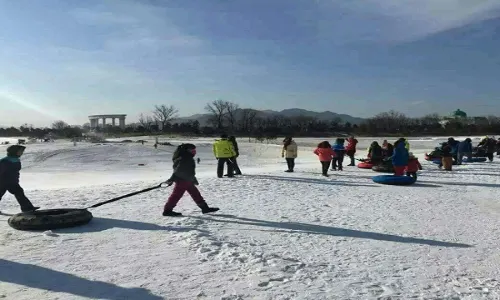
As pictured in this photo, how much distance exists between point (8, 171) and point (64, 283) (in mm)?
5253

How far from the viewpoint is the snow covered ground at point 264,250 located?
17.7ft

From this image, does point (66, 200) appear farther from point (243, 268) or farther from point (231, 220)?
point (243, 268)

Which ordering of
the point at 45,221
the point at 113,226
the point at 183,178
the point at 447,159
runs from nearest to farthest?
the point at 45,221 < the point at 113,226 < the point at 183,178 < the point at 447,159

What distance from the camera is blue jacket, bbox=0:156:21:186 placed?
9.68 m

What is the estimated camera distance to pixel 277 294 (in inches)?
204

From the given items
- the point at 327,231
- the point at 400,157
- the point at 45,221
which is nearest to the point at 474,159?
the point at 400,157

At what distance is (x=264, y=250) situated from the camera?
698 cm

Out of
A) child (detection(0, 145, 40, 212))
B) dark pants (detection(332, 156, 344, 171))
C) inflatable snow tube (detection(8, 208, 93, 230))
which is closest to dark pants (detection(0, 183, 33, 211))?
child (detection(0, 145, 40, 212))

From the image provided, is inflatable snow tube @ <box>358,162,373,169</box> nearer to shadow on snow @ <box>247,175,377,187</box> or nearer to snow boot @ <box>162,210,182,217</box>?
shadow on snow @ <box>247,175,377,187</box>

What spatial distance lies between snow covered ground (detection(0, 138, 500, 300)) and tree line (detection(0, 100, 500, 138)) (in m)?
76.1

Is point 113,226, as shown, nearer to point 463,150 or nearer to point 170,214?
point 170,214

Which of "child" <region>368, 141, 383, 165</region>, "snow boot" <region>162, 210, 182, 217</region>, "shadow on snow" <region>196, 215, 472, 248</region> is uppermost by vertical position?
"child" <region>368, 141, 383, 165</region>

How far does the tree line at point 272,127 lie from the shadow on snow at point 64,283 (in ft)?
267

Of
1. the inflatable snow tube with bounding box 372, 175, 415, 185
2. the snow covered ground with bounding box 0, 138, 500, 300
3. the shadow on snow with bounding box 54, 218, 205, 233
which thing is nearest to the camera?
the snow covered ground with bounding box 0, 138, 500, 300
